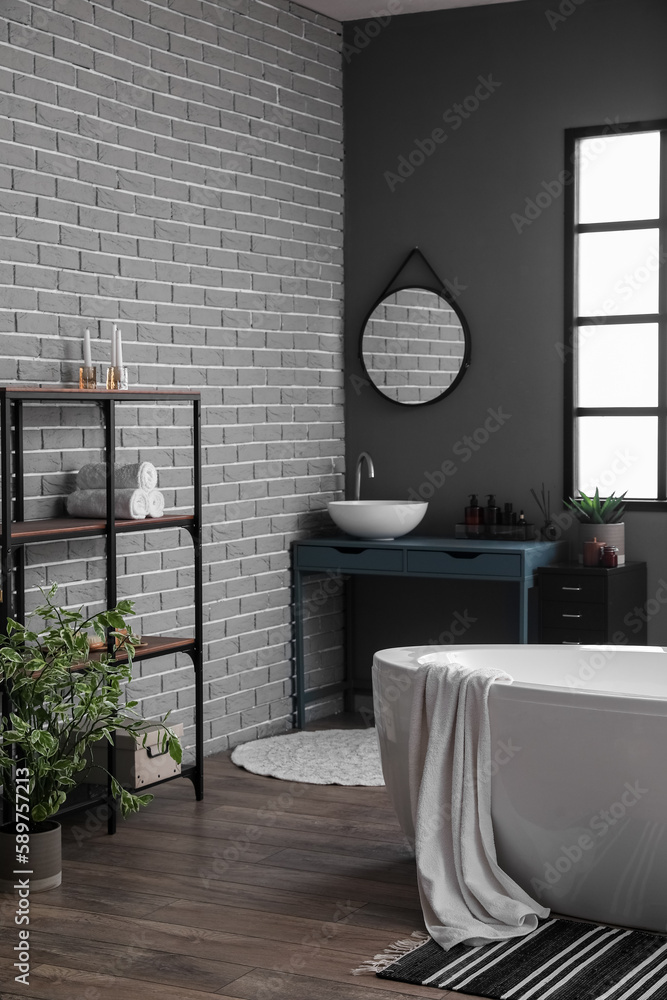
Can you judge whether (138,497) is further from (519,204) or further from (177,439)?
(519,204)

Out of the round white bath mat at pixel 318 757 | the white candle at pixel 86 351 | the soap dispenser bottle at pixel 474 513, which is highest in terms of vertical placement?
the white candle at pixel 86 351

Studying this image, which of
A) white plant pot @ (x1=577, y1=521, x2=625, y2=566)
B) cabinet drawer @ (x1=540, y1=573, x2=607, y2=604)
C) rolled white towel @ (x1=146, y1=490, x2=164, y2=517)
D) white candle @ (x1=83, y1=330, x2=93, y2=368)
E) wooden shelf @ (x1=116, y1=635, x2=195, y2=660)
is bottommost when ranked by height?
wooden shelf @ (x1=116, y1=635, x2=195, y2=660)

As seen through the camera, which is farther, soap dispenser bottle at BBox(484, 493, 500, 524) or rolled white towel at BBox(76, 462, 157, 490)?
soap dispenser bottle at BBox(484, 493, 500, 524)

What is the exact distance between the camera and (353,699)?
6.21 metres

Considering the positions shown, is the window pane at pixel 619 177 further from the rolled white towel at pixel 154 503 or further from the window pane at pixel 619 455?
the rolled white towel at pixel 154 503

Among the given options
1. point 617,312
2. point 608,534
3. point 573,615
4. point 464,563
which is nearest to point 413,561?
point 464,563

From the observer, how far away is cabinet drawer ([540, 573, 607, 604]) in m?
5.13

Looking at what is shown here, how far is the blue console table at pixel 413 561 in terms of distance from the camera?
5246 millimetres

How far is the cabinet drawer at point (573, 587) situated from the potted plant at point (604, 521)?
256 mm

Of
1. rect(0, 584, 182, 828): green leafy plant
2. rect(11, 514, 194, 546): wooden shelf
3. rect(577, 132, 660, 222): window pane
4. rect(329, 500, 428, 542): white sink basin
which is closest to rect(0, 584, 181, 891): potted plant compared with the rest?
rect(0, 584, 182, 828): green leafy plant

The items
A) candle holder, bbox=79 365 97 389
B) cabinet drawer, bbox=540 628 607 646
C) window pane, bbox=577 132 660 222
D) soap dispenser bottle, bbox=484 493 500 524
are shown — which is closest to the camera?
candle holder, bbox=79 365 97 389

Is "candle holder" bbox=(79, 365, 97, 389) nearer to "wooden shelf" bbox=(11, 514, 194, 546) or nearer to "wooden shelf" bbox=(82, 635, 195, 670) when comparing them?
"wooden shelf" bbox=(11, 514, 194, 546)

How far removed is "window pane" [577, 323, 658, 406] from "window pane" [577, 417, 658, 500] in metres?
0.09

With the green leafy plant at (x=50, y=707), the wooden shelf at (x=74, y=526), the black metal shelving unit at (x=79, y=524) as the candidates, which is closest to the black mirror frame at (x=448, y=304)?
the black metal shelving unit at (x=79, y=524)
